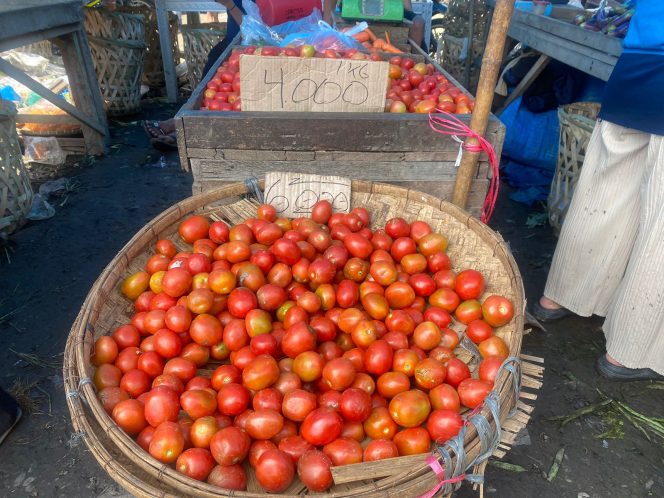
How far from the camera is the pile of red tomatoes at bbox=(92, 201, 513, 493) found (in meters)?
1.53

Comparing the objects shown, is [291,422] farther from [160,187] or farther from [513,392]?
[160,187]

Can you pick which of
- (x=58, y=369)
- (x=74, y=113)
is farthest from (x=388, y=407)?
(x=74, y=113)

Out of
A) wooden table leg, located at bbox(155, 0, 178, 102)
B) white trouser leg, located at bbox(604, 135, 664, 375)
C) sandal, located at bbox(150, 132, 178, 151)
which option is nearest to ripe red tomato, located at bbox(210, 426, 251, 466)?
white trouser leg, located at bbox(604, 135, 664, 375)

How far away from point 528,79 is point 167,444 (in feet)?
16.8

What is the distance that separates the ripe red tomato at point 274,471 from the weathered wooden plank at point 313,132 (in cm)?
161

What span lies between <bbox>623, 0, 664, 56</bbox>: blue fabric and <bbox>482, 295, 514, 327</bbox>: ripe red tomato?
151 cm

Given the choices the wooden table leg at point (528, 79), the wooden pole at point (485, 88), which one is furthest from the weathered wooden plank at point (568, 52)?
the wooden pole at point (485, 88)

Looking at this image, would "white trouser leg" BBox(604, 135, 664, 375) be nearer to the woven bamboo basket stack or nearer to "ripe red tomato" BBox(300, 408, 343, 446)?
"ripe red tomato" BBox(300, 408, 343, 446)

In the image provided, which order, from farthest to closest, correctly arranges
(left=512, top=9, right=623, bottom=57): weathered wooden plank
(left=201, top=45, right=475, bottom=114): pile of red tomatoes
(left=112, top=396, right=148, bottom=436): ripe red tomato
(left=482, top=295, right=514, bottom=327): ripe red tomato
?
(left=512, top=9, right=623, bottom=57): weathered wooden plank, (left=201, top=45, right=475, bottom=114): pile of red tomatoes, (left=482, top=295, right=514, bottom=327): ripe red tomato, (left=112, top=396, right=148, bottom=436): ripe red tomato

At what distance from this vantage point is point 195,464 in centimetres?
144

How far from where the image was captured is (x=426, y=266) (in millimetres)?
2291

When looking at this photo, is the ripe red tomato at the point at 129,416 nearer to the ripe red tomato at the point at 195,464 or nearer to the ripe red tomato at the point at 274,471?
the ripe red tomato at the point at 195,464

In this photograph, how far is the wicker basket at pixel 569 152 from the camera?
384 centimetres

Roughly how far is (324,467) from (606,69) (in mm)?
3621
